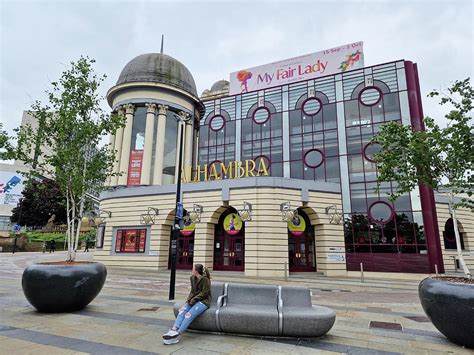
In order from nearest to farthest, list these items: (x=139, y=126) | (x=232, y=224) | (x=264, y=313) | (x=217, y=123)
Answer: (x=264, y=313)
(x=232, y=224)
(x=139, y=126)
(x=217, y=123)

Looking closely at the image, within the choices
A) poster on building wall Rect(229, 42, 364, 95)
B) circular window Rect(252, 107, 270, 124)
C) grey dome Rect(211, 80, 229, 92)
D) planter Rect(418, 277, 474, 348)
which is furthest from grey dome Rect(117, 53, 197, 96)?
planter Rect(418, 277, 474, 348)

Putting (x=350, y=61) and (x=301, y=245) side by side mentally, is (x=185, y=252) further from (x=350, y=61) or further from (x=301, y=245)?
(x=350, y=61)

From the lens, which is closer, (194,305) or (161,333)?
(194,305)

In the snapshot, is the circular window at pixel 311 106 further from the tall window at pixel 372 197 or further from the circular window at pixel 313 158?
the circular window at pixel 313 158

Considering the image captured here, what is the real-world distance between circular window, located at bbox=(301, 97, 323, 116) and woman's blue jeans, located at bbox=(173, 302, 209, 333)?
82.3ft

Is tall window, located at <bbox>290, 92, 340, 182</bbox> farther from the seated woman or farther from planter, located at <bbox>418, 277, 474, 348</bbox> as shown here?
the seated woman

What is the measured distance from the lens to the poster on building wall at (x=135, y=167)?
29.2 metres

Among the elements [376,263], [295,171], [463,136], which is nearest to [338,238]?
[376,263]

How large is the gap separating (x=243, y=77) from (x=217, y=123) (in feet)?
20.6

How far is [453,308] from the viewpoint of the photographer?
5.43 metres

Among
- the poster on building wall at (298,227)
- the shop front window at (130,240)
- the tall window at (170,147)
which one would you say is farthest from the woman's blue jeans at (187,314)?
the tall window at (170,147)

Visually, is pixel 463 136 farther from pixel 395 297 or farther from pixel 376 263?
pixel 376 263

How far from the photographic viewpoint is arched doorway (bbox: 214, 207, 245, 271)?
74.9 feet

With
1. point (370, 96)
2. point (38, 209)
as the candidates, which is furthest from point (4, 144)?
point (38, 209)
